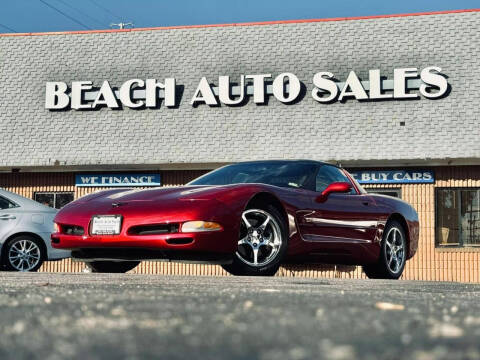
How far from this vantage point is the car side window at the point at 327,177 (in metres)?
8.41

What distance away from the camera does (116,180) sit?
2050cm

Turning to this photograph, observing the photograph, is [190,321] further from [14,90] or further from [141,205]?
[14,90]

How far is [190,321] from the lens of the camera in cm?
267

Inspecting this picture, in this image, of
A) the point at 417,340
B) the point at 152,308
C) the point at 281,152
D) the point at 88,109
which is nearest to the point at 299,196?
the point at 152,308

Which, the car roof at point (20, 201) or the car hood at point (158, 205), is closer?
the car hood at point (158, 205)

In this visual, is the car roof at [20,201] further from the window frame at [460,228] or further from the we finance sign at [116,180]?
the window frame at [460,228]

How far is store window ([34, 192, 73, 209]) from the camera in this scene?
20719 mm

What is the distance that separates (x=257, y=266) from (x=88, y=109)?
48.2 ft

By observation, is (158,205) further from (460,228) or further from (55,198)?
(55,198)

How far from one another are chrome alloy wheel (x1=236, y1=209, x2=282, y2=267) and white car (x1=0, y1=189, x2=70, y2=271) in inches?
175

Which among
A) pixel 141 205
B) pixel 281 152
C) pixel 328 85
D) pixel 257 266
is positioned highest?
pixel 328 85

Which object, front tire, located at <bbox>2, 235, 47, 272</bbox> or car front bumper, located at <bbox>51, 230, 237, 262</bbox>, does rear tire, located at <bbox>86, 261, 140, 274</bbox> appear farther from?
front tire, located at <bbox>2, 235, 47, 272</bbox>

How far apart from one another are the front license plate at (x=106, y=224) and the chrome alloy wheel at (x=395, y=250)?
131 inches

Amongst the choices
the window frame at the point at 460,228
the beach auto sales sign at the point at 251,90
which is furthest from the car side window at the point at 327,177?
the beach auto sales sign at the point at 251,90
